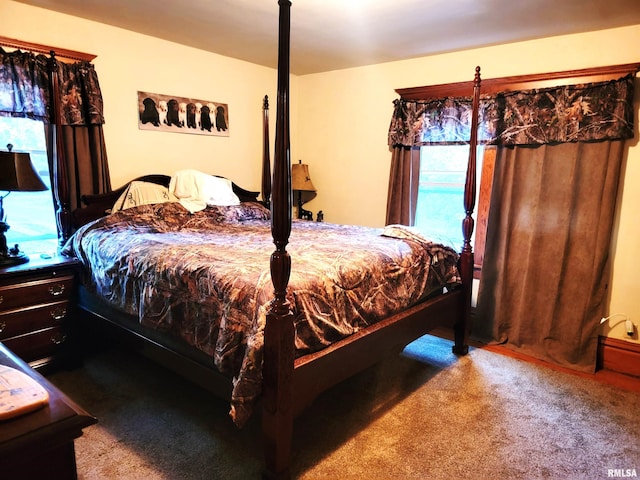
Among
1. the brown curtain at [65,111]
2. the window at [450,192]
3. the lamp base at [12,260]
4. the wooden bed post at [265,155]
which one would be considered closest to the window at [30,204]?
the brown curtain at [65,111]

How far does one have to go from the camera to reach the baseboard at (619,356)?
289 centimetres

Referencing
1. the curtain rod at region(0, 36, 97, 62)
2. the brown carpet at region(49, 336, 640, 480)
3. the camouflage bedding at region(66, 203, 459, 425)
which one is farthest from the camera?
the curtain rod at region(0, 36, 97, 62)

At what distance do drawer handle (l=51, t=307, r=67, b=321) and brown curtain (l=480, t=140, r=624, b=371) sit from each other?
305 cm

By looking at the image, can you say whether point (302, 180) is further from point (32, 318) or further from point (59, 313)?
point (32, 318)

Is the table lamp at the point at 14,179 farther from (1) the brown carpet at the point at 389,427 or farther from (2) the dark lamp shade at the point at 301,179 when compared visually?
(2) the dark lamp shade at the point at 301,179

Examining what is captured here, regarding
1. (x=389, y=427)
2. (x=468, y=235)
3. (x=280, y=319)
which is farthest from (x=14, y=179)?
(x=468, y=235)

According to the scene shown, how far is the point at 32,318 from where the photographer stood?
2475 mm

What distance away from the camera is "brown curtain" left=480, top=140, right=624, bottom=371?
292 centimetres

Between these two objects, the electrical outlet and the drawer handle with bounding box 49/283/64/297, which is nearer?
the drawer handle with bounding box 49/283/64/297

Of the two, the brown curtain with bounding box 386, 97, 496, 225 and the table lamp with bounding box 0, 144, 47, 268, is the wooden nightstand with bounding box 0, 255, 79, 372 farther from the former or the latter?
the brown curtain with bounding box 386, 97, 496, 225

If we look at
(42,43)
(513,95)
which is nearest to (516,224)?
(513,95)

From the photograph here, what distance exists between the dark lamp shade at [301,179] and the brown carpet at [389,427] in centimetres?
219

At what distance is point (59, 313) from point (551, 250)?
11.1 ft

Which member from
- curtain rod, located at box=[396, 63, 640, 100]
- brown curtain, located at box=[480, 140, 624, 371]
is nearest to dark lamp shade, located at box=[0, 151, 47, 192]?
curtain rod, located at box=[396, 63, 640, 100]
